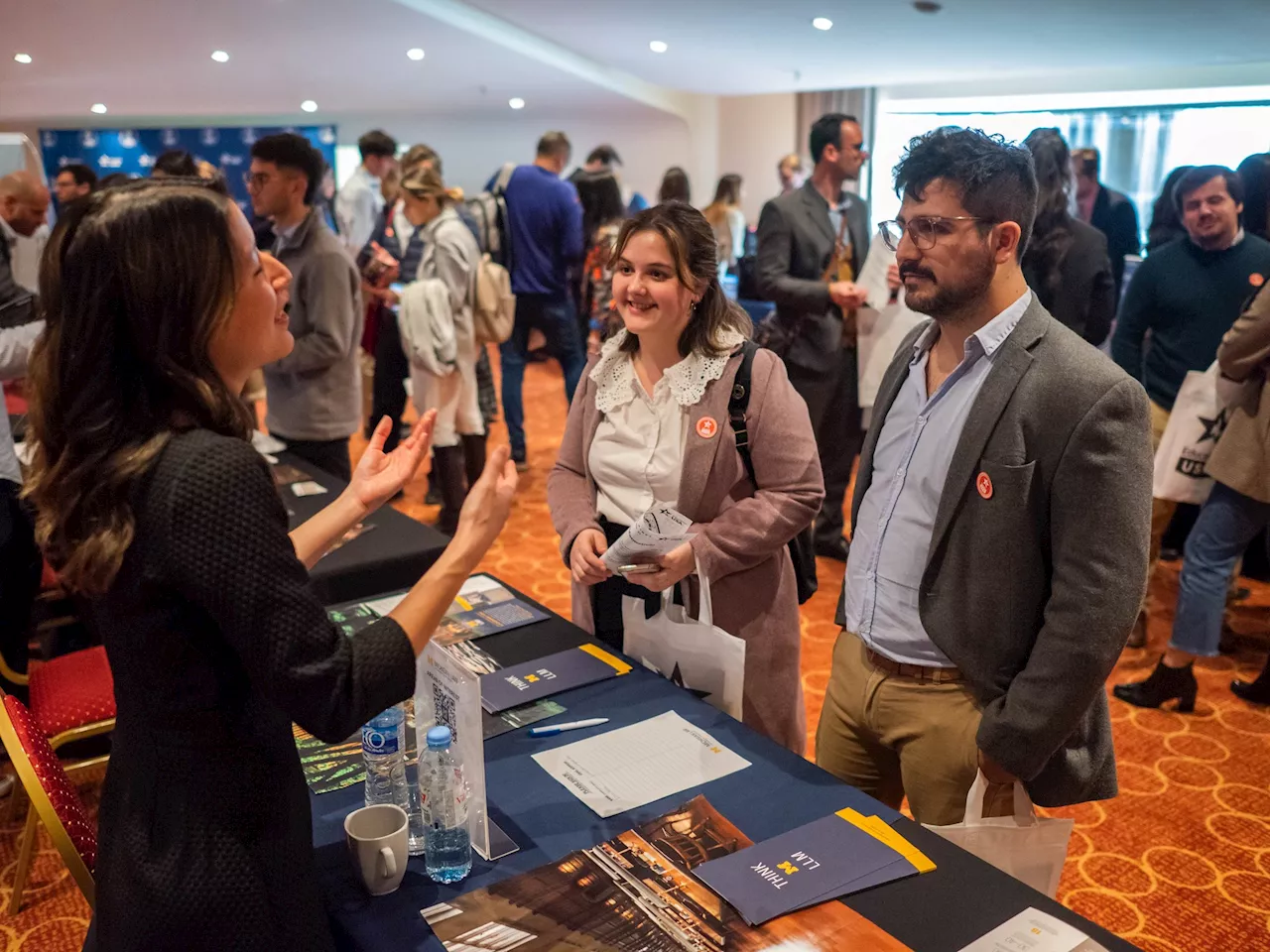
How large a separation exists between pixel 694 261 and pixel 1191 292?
6.95 feet

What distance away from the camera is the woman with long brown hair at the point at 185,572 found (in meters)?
0.96

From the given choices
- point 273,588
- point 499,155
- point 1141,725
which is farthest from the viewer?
point 499,155

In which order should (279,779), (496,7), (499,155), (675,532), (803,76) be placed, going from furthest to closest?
(499,155)
(803,76)
(496,7)
(675,532)
(279,779)

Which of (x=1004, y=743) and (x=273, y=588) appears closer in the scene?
(x=273, y=588)

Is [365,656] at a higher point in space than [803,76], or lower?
lower

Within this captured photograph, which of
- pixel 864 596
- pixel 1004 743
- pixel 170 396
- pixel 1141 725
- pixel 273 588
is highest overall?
pixel 170 396

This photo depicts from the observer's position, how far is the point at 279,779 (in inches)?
42.3

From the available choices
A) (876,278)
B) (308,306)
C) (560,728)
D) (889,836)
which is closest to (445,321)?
(308,306)

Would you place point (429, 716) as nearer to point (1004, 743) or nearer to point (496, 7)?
point (1004, 743)

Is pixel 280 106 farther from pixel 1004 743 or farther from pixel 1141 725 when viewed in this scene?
pixel 1004 743

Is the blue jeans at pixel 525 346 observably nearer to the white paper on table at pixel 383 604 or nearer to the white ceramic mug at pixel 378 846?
the white paper on table at pixel 383 604

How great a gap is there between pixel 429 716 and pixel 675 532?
494 millimetres

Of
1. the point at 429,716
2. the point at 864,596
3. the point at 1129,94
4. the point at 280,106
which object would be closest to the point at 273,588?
the point at 429,716

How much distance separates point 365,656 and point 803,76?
33.3 ft
